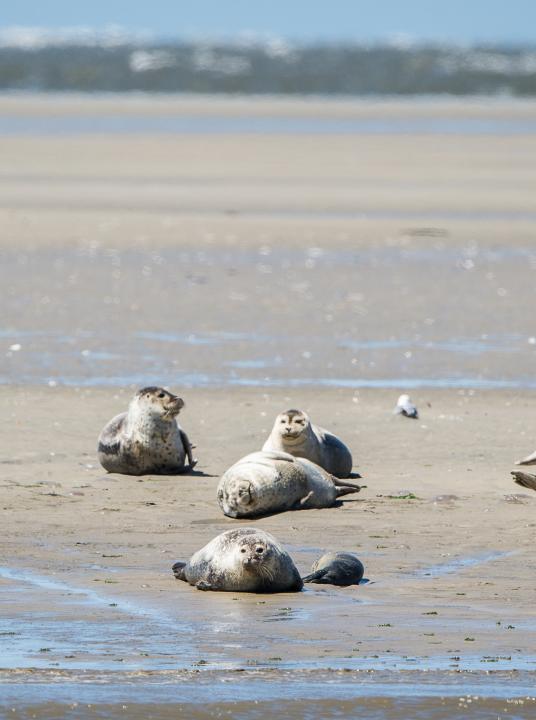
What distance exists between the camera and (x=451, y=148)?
145ft

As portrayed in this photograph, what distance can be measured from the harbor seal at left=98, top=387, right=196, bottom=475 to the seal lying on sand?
3.03ft

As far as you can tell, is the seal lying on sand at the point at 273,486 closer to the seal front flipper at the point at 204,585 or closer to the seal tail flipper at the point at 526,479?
the seal tail flipper at the point at 526,479

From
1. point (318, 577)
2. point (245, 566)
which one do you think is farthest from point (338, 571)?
point (245, 566)

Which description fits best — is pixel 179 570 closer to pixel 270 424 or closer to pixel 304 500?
pixel 304 500

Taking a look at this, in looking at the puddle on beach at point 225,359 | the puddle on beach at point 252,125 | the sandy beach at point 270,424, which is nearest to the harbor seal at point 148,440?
the sandy beach at point 270,424

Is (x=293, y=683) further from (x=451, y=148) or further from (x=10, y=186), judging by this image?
(x=451, y=148)

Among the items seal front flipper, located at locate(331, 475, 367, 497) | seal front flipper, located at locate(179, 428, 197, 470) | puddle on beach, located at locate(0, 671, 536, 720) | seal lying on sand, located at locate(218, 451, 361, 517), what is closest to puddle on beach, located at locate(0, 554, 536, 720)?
puddle on beach, located at locate(0, 671, 536, 720)

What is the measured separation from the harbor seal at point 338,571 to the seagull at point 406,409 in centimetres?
414

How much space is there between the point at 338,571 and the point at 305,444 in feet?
7.33

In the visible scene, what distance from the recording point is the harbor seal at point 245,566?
7.10 metres

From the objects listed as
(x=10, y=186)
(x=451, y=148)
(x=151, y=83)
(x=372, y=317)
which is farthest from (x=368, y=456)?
(x=151, y=83)

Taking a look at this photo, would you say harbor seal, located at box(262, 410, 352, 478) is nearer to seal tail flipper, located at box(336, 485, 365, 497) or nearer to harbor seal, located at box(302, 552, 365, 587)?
seal tail flipper, located at box(336, 485, 365, 497)

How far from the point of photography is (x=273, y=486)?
28.5 feet

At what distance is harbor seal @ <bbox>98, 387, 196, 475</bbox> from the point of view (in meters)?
9.63
